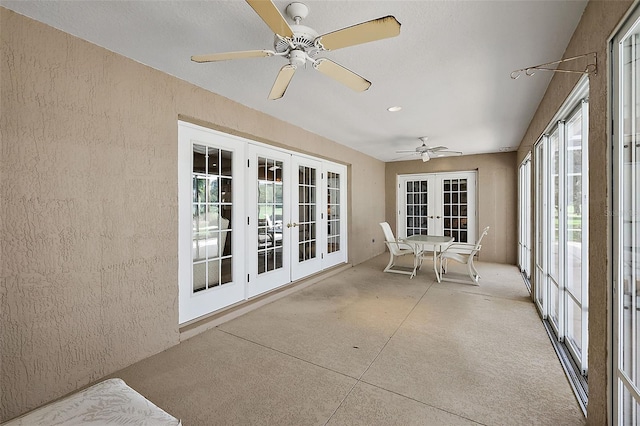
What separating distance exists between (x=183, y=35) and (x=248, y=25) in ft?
1.64

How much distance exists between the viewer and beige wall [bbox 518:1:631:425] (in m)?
1.37

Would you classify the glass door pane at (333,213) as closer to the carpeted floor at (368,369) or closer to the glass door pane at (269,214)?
the glass door pane at (269,214)

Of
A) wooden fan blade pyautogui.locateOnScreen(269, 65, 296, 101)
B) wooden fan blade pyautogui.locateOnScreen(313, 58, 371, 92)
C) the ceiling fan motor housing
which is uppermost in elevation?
the ceiling fan motor housing

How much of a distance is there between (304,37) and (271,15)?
268mm

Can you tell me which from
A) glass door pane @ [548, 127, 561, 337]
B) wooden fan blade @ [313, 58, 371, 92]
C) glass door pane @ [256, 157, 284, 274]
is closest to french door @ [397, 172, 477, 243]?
glass door pane @ [548, 127, 561, 337]

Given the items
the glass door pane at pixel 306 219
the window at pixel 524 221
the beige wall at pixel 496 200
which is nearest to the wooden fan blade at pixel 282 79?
the glass door pane at pixel 306 219

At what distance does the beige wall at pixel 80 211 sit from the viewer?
175 cm

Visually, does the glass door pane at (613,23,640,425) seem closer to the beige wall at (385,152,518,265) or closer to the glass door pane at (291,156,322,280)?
the glass door pane at (291,156,322,280)

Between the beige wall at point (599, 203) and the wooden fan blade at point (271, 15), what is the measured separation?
4.91ft

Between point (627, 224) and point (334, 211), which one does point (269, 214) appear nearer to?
point (334, 211)

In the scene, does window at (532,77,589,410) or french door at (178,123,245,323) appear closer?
window at (532,77,589,410)

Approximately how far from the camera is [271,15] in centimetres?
135

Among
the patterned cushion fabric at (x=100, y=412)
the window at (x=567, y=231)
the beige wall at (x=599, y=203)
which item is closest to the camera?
the patterned cushion fabric at (x=100, y=412)

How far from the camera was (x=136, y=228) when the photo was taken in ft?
7.72
